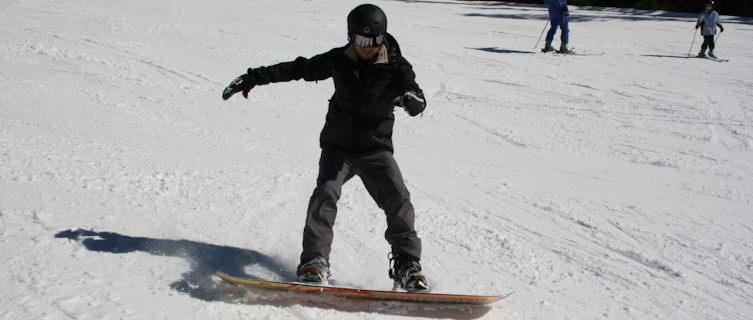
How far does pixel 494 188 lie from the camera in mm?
5270

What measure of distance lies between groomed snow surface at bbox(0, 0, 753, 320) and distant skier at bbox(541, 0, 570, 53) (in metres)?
1.64

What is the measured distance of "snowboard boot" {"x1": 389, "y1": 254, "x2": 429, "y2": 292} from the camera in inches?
125

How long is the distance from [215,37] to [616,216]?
345 inches

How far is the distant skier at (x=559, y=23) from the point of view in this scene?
41.2 ft

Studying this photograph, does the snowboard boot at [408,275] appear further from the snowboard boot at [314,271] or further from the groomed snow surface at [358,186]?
the snowboard boot at [314,271]

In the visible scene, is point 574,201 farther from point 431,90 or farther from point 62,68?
point 62,68

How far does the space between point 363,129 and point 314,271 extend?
760 millimetres

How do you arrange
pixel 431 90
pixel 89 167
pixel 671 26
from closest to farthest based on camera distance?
1. pixel 89 167
2. pixel 431 90
3. pixel 671 26

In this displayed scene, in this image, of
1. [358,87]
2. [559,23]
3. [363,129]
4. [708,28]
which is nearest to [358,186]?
[363,129]

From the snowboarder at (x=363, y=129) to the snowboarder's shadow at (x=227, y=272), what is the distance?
13 cm

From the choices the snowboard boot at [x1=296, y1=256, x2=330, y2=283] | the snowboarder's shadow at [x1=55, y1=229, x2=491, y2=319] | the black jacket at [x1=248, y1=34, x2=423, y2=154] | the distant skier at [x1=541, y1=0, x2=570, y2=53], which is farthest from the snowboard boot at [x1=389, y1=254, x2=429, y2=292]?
the distant skier at [x1=541, y1=0, x2=570, y2=53]

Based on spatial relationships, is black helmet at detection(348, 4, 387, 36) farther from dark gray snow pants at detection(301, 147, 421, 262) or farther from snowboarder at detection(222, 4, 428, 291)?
dark gray snow pants at detection(301, 147, 421, 262)

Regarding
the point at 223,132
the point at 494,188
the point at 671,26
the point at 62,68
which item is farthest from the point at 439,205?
the point at 671,26

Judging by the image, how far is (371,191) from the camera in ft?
11.1
